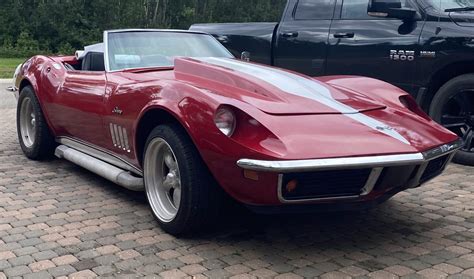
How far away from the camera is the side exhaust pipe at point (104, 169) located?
163 inches

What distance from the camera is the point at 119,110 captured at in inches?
163

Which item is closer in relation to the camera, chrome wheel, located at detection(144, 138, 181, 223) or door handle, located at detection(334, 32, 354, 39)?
chrome wheel, located at detection(144, 138, 181, 223)

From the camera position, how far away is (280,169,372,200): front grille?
121 inches

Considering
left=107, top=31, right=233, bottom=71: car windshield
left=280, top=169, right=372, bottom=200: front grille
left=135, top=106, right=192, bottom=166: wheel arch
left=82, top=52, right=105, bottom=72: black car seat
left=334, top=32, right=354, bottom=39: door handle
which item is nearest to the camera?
left=280, top=169, right=372, bottom=200: front grille

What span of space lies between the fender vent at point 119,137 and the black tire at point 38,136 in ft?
5.18

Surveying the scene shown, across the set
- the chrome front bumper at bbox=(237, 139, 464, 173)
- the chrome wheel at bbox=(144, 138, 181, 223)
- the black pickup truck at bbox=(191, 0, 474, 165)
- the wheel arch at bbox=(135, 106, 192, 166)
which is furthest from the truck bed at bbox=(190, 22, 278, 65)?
the chrome front bumper at bbox=(237, 139, 464, 173)

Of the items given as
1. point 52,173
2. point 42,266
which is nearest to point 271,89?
point 42,266

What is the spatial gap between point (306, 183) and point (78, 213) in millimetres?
1916

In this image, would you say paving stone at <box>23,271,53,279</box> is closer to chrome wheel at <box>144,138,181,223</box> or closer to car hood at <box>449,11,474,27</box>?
chrome wheel at <box>144,138,181,223</box>

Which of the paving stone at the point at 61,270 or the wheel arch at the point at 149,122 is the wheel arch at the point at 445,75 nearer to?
the wheel arch at the point at 149,122

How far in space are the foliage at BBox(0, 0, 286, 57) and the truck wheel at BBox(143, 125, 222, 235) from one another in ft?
74.5

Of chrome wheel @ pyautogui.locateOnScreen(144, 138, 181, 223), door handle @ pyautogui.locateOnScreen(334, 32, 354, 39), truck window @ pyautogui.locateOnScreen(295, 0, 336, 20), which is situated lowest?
chrome wheel @ pyautogui.locateOnScreen(144, 138, 181, 223)

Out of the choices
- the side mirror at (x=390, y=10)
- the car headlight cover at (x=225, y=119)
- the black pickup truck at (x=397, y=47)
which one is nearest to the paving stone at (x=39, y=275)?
the car headlight cover at (x=225, y=119)

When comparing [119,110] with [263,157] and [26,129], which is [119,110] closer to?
[263,157]
